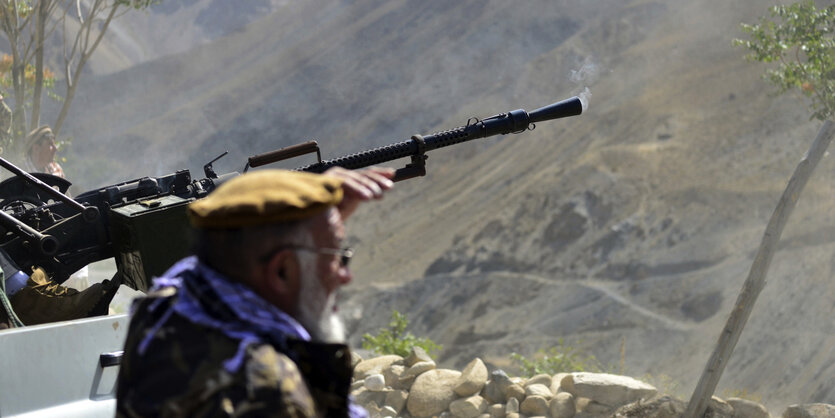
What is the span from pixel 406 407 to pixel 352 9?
34.1 meters

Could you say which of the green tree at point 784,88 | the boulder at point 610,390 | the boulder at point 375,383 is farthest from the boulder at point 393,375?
the green tree at point 784,88

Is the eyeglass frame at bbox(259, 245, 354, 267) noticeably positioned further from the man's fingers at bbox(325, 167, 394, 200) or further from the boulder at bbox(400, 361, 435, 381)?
the boulder at bbox(400, 361, 435, 381)

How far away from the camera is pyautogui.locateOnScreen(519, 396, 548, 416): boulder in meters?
7.24

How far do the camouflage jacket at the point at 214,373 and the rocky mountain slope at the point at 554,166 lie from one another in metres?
11.9

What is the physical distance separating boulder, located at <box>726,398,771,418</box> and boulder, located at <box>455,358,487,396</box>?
6.22 feet

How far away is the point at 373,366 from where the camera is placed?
820 cm

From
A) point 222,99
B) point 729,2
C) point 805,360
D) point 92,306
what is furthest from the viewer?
point 222,99

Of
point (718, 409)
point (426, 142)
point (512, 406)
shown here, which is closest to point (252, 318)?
point (426, 142)

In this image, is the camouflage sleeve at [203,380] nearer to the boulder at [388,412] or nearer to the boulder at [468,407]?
the boulder at [468,407]

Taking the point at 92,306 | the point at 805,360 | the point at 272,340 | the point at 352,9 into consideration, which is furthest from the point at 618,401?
the point at 352,9

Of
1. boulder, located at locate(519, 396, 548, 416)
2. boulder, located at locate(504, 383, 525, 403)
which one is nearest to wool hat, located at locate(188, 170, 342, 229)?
boulder, located at locate(519, 396, 548, 416)

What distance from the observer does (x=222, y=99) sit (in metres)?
37.0

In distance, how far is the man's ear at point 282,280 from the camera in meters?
1.57

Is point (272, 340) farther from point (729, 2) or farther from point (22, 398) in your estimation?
point (729, 2)
